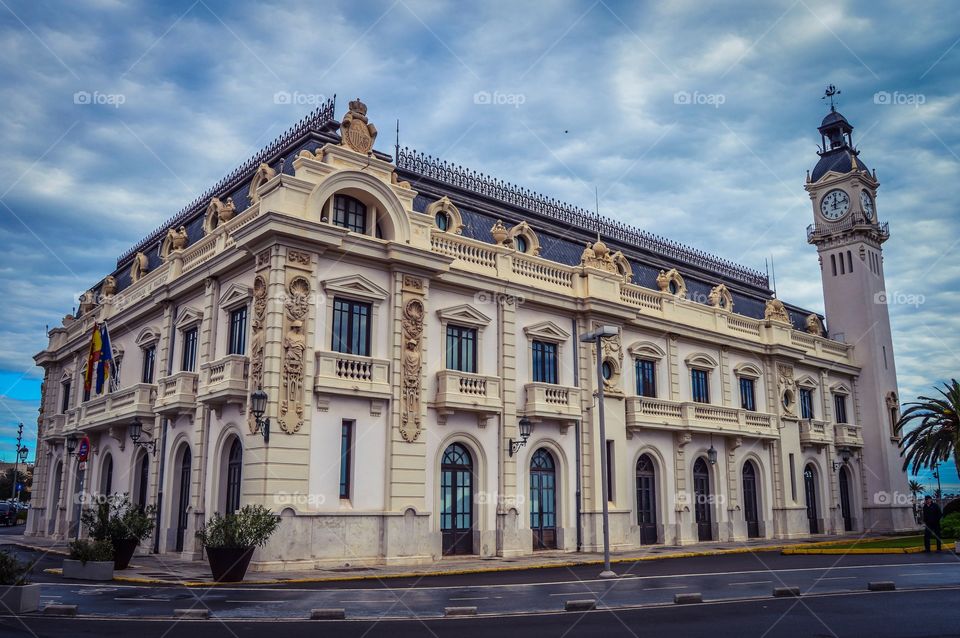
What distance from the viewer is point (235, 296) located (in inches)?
978

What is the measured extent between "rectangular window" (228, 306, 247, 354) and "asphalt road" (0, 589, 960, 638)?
12598mm

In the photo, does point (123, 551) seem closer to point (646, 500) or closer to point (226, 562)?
point (226, 562)

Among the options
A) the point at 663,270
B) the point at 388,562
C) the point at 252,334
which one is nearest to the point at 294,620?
the point at 388,562

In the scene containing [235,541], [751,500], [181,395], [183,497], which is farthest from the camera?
[751,500]

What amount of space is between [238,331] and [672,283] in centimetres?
2103

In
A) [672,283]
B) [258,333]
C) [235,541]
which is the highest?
[672,283]

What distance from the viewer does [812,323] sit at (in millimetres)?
45531

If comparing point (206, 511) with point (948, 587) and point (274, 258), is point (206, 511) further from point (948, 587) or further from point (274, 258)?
point (948, 587)

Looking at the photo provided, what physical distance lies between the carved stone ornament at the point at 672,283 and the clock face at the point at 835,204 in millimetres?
15227

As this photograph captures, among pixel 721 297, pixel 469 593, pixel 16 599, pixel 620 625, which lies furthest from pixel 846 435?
pixel 16 599

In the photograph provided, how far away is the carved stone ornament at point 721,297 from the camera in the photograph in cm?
3853

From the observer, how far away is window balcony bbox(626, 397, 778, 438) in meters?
31.5

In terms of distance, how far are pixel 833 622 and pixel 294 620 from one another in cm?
840

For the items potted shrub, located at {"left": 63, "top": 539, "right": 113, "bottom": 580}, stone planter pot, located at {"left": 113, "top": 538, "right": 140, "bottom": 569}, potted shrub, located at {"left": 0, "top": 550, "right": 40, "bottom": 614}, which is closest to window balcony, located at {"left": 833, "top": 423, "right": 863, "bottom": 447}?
stone planter pot, located at {"left": 113, "top": 538, "right": 140, "bottom": 569}
